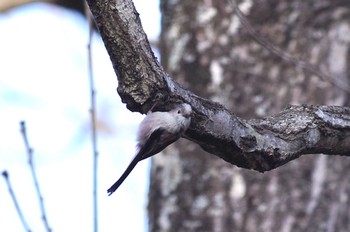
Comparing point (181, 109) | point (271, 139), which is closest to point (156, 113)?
point (181, 109)

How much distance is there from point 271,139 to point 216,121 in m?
0.16

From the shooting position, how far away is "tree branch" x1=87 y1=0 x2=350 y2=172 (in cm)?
139

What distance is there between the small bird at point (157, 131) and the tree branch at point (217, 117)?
25 mm

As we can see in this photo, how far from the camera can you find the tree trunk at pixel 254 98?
10.5 feet

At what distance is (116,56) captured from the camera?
1.38 m

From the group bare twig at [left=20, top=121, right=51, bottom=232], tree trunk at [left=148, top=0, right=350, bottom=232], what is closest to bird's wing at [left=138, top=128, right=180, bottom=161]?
bare twig at [left=20, top=121, right=51, bottom=232]

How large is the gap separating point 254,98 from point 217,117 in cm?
179

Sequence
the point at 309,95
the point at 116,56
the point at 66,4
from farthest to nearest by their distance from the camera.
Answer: the point at 66,4 < the point at 309,95 < the point at 116,56

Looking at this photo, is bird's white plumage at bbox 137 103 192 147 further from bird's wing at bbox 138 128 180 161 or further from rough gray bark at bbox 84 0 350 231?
rough gray bark at bbox 84 0 350 231

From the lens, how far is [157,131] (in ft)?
4.60

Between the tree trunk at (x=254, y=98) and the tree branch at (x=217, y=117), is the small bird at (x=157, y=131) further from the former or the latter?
the tree trunk at (x=254, y=98)

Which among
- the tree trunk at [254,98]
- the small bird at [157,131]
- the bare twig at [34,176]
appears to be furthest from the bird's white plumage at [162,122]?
the tree trunk at [254,98]

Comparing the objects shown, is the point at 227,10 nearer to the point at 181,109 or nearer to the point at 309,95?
the point at 309,95

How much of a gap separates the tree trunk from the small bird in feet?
5.90
